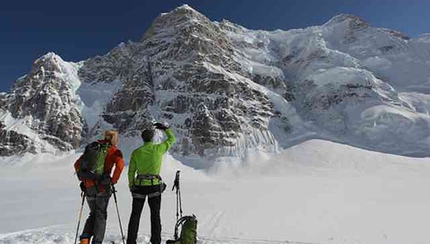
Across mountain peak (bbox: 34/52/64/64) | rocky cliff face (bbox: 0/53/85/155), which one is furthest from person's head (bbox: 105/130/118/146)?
mountain peak (bbox: 34/52/64/64)

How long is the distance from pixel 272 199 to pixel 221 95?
7430 centimetres

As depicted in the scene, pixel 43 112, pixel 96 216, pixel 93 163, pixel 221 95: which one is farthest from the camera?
pixel 43 112

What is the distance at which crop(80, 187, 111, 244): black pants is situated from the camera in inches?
306

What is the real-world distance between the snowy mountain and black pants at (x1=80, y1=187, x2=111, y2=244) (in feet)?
305

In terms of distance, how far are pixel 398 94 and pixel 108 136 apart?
418 feet

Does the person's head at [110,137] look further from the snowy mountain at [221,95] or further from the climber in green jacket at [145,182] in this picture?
the snowy mountain at [221,95]

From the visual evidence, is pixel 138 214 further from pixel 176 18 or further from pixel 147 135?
pixel 176 18

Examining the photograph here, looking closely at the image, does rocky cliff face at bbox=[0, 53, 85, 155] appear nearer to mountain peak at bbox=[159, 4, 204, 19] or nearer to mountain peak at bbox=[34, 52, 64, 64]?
mountain peak at bbox=[34, 52, 64, 64]

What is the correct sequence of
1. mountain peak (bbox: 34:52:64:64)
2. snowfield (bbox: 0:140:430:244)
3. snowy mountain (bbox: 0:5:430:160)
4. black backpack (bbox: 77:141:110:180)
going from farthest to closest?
mountain peak (bbox: 34:52:64:64) → snowy mountain (bbox: 0:5:430:160) → snowfield (bbox: 0:140:430:244) → black backpack (bbox: 77:141:110:180)

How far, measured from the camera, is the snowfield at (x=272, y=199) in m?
21.1

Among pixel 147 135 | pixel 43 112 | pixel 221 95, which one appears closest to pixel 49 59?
pixel 43 112

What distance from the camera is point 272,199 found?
149ft

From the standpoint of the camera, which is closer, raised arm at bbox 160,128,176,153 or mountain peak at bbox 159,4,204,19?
raised arm at bbox 160,128,176,153

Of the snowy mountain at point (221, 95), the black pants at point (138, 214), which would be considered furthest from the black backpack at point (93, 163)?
the snowy mountain at point (221, 95)
